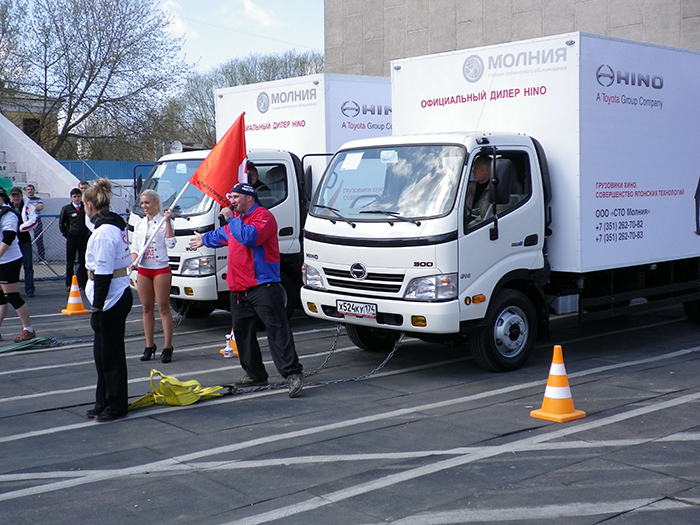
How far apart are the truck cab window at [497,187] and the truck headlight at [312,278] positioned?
5.59ft

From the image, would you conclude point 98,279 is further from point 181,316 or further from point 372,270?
point 181,316

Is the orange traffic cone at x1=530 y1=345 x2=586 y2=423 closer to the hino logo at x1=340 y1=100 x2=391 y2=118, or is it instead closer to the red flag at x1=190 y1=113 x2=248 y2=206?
the red flag at x1=190 y1=113 x2=248 y2=206

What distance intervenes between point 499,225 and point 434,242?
0.88m

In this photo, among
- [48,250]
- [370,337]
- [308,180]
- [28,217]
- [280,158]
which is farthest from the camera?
[48,250]

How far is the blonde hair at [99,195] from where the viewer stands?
704cm

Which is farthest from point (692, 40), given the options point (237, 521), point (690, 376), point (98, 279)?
point (237, 521)

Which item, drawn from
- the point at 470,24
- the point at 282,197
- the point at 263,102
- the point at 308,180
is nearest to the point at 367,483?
the point at 282,197

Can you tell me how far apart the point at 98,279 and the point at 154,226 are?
2504 mm

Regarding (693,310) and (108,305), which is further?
(693,310)

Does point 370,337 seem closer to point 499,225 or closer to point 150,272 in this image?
point 499,225

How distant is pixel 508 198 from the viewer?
8203 millimetres

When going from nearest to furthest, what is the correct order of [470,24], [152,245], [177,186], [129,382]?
[129,382] < [152,245] < [177,186] < [470,24]

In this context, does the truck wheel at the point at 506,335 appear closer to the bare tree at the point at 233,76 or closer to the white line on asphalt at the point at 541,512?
the white line on asphalt at the point at 541,512

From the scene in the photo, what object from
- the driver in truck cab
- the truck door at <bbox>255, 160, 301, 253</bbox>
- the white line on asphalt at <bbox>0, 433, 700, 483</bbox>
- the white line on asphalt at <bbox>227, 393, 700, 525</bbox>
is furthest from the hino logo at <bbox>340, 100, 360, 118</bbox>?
the white line on asphalt at <bbox>0, 433, 700, 483</bbox>
